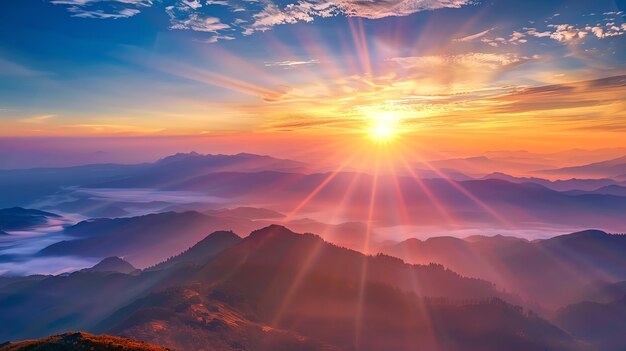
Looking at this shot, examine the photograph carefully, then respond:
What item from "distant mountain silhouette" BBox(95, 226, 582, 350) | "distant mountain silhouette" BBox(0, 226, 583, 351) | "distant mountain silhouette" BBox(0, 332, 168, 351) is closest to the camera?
"distant mountain silhouette" BBox(0, 332, 168, 351)

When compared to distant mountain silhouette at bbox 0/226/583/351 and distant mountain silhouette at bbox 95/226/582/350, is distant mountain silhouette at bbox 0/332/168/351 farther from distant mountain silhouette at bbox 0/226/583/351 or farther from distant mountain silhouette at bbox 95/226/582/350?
distant mountain silhouette at bbox 95/226/582/350

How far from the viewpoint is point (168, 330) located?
11631cm

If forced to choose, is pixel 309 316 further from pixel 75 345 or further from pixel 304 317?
pixel 75 345

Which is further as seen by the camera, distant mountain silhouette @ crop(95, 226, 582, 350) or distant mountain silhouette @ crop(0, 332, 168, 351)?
distant mountain silhouette @ crop(95, 226, 582, 350)

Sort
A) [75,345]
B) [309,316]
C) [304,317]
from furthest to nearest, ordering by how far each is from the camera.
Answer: [309,316] < [304,317] < [75,345]

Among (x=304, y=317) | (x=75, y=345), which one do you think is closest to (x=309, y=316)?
(x=304, y=317)

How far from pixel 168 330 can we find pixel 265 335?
33.6m

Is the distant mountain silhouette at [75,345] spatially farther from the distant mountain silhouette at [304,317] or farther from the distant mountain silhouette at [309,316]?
the distant mountain silhouette at [309,316]

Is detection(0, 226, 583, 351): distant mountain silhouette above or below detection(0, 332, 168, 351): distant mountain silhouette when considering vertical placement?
below

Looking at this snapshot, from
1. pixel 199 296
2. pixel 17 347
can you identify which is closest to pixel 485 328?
pixel 199 296

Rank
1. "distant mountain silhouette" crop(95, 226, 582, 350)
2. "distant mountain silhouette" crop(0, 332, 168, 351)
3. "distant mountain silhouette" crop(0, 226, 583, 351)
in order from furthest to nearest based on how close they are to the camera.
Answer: "distant mountain silhouette" crop(95, 226, 582, 350) → "distant mountain silhouette" crop(0, 226, 583, 351) → "distant mountain silhouette" crop(0, 332, 168, 351)

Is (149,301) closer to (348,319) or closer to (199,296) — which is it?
(199,296)

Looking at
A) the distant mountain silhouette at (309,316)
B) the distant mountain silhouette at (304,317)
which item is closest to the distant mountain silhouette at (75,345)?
the distant mountain silhouette at (304,317)

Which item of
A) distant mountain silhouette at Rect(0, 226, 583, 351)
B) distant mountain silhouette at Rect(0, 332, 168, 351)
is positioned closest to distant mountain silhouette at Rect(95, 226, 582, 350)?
distant mountain silhouette at Rect(0, 226, 583, 351)
